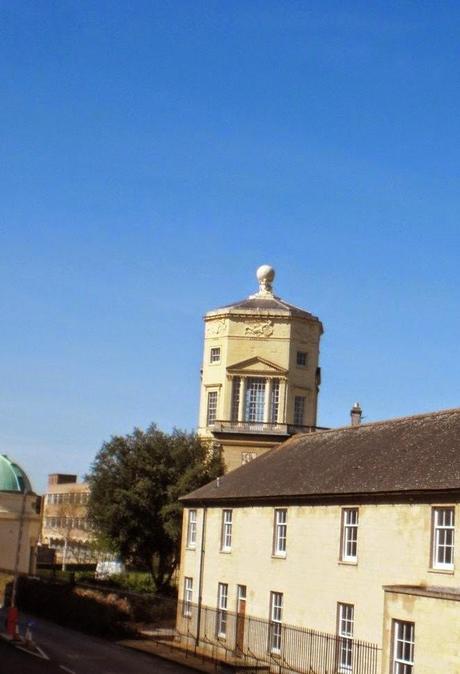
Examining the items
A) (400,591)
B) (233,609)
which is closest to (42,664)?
(233,609)

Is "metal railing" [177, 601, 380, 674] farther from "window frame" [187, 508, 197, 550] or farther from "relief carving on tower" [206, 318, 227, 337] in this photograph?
"relief carving on tower" [206, 318, 227, 337]

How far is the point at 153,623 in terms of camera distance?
166 ft

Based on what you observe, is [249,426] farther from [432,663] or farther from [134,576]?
[432,663]

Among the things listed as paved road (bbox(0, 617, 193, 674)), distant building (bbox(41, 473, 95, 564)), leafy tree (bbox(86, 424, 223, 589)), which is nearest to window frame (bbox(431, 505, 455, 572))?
paved road (bbox(0, 617, 193, 674))

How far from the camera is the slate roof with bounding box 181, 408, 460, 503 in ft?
108

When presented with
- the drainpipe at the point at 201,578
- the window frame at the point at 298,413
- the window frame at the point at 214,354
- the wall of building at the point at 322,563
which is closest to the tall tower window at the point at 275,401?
the window frame at the point at 298,413

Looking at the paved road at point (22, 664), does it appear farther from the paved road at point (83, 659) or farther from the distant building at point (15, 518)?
the distant building at point (15, 518)

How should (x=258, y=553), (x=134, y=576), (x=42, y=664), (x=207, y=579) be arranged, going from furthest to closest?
(x=134, y=576) → (x=207, y=579) → (x=258, y=553) → (x=42, y=664)

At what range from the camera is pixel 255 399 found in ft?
239

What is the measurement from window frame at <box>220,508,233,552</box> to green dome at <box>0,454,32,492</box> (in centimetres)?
3884

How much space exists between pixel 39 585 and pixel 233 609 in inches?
A: 706

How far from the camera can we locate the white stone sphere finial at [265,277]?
77.1 metres

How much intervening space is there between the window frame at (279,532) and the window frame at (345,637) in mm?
4964

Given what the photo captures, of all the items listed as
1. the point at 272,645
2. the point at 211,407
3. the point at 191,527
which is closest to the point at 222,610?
the point at 272,645
